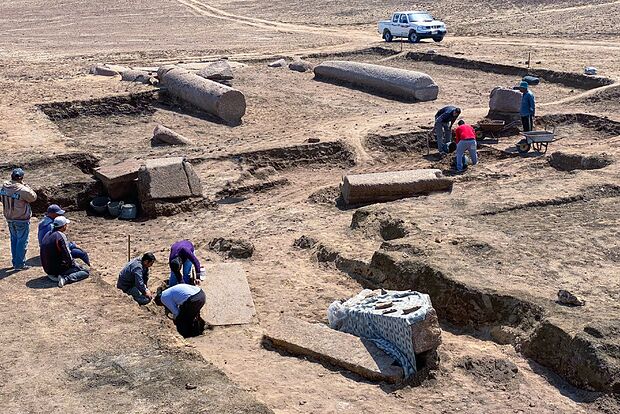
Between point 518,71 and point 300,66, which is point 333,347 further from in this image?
point 300,66

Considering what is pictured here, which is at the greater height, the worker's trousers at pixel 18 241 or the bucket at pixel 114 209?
the worker's trousers at pixel 18 241

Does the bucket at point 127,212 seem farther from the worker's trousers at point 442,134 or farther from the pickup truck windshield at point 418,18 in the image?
the pickup truck windshield at point 418,18

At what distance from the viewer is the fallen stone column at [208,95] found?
19.9m

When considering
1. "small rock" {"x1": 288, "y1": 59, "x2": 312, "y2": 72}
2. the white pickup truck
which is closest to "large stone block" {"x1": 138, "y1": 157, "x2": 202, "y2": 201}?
"small rock" {"x1": 288, "y1": 59, "x2": 312, "y2": 72}

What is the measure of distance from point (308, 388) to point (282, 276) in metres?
3.70

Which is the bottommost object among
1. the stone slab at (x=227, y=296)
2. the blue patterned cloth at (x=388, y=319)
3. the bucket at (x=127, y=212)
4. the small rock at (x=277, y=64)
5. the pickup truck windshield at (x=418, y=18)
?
the bucket at (x=127, y=212)

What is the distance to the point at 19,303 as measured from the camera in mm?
9430

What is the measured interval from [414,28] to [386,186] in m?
19.9

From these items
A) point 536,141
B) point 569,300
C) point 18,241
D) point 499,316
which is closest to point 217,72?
point 536,141

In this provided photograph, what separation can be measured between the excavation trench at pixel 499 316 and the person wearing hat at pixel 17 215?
13.9 feet

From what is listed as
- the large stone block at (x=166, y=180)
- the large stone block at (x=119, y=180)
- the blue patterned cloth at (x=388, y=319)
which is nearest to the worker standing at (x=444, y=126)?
the large stone block at (x=166, y=180)

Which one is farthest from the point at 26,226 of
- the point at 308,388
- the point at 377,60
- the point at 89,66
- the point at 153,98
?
the point at 377,60

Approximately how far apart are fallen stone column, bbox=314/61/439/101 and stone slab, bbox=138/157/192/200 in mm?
9075

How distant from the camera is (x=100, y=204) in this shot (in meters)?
14.7
